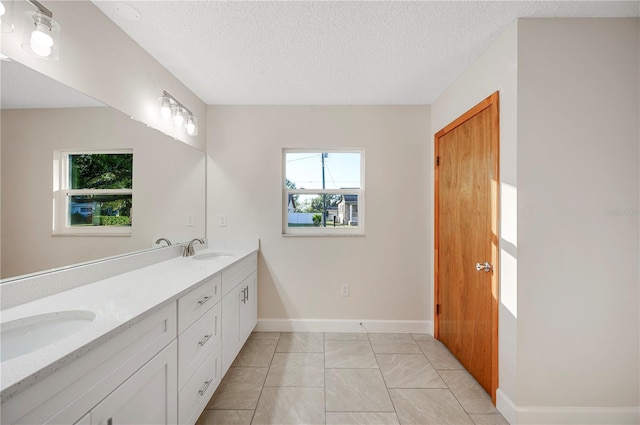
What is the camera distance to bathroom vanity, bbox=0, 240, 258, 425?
2.24 feet

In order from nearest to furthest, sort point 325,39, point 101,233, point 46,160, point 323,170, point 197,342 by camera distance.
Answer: point 46,160 < point 197,342 < point 101,233 < point 325,39 < point 323,170

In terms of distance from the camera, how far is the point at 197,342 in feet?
4.77

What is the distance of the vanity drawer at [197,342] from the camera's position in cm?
130

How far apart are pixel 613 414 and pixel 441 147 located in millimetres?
2106

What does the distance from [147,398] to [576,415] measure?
2.27m

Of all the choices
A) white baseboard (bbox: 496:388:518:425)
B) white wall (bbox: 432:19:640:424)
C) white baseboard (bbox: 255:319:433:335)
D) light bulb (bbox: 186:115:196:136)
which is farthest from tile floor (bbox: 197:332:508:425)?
light bulb (bbox: 186:115:196:136)

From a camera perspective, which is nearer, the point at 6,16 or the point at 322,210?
→ the point at 6,16

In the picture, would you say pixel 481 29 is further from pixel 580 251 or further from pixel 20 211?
pixel 20 211

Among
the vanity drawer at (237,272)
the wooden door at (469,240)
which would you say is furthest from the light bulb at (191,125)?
the wooden door at (469,240)

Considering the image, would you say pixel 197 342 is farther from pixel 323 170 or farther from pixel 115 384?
pixel 323 170

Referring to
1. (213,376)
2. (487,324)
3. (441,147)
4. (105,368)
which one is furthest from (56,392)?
(441,147)

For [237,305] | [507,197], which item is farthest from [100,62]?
[507,197]

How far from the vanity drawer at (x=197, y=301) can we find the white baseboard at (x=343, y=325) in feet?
3.80

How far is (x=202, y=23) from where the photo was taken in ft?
5.09
